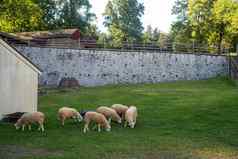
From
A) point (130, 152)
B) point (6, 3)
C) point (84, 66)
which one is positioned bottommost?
point (130, 152)

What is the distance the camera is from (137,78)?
4266cm

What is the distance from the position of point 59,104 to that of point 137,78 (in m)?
17.8

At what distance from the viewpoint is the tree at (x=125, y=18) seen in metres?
68.2

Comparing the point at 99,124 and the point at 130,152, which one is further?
the point at 99,124

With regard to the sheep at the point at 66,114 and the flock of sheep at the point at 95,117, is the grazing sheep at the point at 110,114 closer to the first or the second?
the flock of sheep at the point at 95,117

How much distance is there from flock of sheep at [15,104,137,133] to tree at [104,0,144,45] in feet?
162

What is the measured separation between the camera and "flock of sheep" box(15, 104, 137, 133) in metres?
16.1

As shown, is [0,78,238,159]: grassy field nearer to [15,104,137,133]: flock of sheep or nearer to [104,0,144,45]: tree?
[15,104,137,133]: flock of sheep

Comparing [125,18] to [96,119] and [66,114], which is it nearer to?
[66,114]

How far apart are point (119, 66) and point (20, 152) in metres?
29.2

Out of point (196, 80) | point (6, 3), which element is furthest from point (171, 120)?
point (6, 3)

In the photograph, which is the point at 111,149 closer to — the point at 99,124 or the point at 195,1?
the point at 99,124

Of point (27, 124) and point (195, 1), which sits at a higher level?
point (195, 1)

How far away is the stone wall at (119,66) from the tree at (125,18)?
72.9 ft
